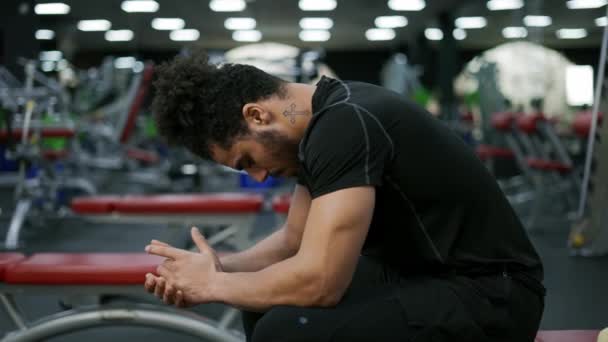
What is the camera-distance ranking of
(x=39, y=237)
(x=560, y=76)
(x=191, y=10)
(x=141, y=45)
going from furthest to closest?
(x=141, y=45) < (x=191, y=10) < (x=560, y=76) < (x=39, y=237)

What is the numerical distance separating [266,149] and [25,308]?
75.6 inches

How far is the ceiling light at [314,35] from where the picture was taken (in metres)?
16.8

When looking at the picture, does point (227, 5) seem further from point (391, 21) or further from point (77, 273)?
point (77, 273)

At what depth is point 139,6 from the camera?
13.0 meters

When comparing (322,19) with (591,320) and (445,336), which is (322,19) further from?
(445,336)

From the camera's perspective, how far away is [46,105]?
4379 millimetres

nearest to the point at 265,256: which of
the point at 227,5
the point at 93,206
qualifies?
the point at 93,206

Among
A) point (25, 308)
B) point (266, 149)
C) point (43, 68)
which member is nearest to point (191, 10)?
point (43, 68)

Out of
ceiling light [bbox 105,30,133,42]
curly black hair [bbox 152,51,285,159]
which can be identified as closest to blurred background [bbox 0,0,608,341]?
curly black hair [bbox 152,51,285,159]

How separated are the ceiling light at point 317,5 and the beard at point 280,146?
40.4ft

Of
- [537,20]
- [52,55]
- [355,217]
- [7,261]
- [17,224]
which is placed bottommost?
[17,224]

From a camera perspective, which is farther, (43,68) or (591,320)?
(43,68)

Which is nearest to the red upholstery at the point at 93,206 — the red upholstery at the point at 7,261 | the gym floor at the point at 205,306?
the gym floor at the point at 205,306

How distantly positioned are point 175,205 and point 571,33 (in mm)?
6562
